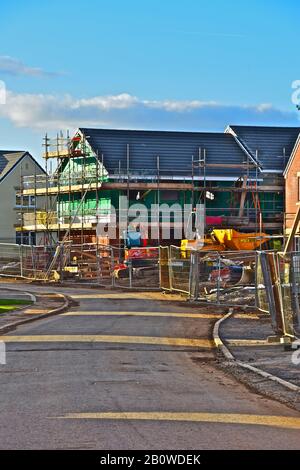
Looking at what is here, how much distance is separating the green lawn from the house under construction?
1016 inches

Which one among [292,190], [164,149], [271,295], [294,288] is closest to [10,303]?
[271,295]

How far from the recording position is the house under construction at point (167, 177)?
176ft

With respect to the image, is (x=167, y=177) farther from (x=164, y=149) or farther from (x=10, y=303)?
(x=10, y=303)

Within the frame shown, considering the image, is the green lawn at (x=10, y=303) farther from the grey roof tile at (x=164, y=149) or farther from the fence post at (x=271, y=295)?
the grey roof tile at (x=164, y=149)

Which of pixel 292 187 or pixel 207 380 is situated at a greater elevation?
pixel 292 187

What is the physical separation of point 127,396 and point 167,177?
147ft

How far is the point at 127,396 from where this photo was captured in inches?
407

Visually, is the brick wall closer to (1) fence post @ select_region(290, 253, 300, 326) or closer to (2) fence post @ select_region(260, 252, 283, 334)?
(2) fence post @ select_region(260, 252, 283, 334)

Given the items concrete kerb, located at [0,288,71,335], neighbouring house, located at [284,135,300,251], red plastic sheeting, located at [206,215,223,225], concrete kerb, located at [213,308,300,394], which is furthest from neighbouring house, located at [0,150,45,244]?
concrete kerb, located at [213,308,300,394]

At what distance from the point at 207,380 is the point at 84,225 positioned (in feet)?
141

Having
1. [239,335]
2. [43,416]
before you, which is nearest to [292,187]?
[239,335]

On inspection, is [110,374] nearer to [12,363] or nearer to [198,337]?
[12,363]

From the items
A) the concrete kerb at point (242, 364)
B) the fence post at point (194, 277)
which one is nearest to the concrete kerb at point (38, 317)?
the fence post at point (194, 277)

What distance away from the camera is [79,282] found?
3781cm
